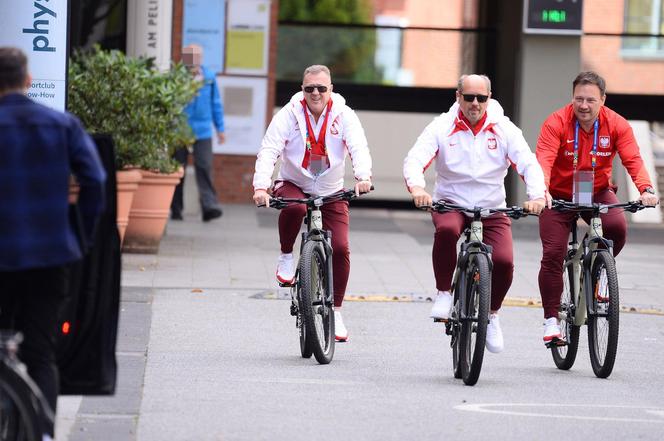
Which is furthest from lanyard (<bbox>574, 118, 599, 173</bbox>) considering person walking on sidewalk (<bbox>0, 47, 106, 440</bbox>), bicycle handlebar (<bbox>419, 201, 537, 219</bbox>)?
person walking on sidewalk (<bbox>0, 47, 106, 440</bbox>)

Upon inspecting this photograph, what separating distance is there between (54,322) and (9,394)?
0.48 meters

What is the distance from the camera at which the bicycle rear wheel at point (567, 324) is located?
8.95 metres

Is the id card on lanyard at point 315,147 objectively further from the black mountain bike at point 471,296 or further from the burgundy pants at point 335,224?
the black mountain bike at point 471,296

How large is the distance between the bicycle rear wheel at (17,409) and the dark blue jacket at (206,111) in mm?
11878

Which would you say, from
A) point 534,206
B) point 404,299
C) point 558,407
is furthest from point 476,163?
point 404,299

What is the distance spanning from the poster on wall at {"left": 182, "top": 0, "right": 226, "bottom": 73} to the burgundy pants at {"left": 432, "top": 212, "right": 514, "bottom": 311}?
1236 cm

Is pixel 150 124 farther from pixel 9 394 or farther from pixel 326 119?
pixel 9 394

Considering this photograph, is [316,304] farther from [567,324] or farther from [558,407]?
[558,407]

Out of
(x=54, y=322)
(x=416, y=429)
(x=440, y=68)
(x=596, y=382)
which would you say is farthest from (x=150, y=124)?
(x=440, y=68)

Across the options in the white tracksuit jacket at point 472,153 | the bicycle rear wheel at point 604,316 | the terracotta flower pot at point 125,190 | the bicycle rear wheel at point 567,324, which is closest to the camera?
the bicycle rear wheel at point 604,316

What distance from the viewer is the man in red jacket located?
883 cm

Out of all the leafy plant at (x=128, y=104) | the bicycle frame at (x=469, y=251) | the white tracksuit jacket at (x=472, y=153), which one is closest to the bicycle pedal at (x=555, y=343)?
the bicycle frame at (x=469, y=251)

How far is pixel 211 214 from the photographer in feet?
58.7

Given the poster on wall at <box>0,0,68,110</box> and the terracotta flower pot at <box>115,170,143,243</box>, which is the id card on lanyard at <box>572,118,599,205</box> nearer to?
the poster on wall at <box>0,0,68,110</box>
